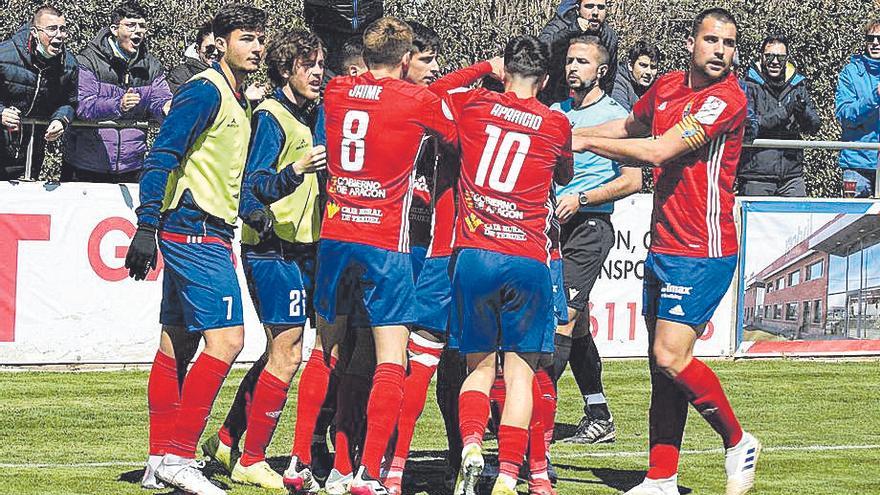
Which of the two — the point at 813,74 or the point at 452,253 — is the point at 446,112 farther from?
the point at 813,74

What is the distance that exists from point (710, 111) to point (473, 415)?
1976 millimetres

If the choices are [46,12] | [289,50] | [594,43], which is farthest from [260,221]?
[46,12]

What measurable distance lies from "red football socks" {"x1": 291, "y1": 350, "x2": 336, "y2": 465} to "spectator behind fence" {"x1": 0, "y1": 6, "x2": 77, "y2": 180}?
220 inches

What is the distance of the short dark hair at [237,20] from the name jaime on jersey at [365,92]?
66cm

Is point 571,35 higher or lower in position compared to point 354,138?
higher

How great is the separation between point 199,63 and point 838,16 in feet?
38.8

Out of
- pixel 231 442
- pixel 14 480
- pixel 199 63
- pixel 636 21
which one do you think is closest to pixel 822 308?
pixel 199 63

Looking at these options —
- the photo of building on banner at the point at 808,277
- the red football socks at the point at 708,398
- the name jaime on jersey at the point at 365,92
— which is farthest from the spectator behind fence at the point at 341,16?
the photo of building on banner at the point at 808,277

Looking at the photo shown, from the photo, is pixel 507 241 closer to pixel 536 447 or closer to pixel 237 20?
pixel 536 447

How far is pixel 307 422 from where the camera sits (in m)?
7.77

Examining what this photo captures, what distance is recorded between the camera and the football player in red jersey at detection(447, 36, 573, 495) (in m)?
7.49

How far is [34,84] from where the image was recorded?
1288 centimetres

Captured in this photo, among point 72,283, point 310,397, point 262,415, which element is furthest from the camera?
point 72,283

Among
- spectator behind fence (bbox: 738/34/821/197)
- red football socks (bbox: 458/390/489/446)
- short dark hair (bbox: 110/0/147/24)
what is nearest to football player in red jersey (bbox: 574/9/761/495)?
red football socks (bbox: 458/390/489/446)
